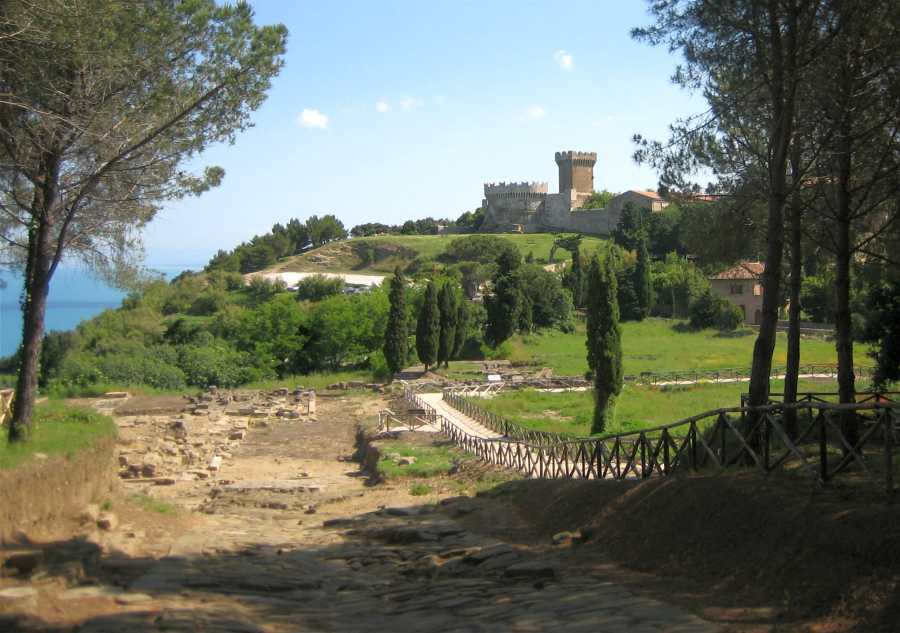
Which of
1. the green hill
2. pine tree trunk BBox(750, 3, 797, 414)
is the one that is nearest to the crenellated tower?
the green hill

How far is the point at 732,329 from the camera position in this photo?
5691 centimetres

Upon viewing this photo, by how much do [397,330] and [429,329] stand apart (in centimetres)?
167

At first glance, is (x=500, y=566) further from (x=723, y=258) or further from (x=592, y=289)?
(x=592, y=289)

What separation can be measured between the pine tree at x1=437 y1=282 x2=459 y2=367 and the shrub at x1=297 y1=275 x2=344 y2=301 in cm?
3499

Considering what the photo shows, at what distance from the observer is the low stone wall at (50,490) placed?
30.7 feet

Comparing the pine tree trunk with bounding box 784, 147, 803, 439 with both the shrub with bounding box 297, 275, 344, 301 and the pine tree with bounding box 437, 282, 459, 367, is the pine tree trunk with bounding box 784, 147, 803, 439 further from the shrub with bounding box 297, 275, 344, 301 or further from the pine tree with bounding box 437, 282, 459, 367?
the shrub with bounding box 297, 275, 344, 301

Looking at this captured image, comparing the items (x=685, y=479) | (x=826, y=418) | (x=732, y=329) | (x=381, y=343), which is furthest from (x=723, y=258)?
(x=732, y=329)

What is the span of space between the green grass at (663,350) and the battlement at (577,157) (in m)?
68.2

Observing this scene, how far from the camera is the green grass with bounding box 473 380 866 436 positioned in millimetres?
28797

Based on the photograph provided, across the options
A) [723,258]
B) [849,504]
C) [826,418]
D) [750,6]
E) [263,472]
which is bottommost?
[263,472]

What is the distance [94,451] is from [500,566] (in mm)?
6272

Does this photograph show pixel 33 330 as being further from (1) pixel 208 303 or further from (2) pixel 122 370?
(1) pixel 208 303

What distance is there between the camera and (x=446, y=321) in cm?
4553

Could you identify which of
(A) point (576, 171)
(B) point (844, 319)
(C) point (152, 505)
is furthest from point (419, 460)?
(A) point (576, 171)
